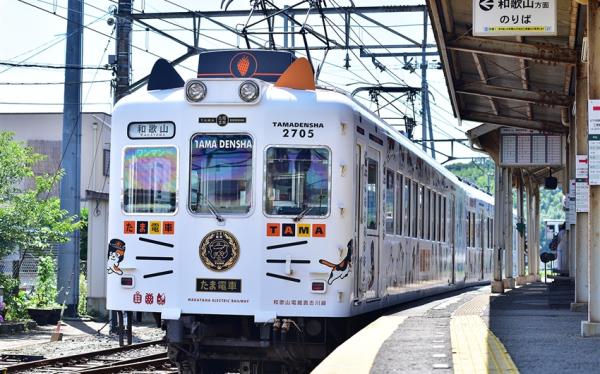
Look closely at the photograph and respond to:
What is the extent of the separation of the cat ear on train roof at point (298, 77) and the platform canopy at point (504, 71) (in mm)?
1961

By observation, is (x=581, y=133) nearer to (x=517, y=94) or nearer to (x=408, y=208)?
(x=408, y=208)

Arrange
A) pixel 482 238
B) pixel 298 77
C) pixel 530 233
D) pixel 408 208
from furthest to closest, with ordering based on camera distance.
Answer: pixel 530 233 → pixel 482 238 → pixel 408 208 → pixel 298 77

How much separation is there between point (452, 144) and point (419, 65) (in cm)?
469

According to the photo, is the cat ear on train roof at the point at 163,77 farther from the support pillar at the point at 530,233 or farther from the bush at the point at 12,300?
the support pillar at the point at 530,233

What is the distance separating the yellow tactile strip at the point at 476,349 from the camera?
7961mm

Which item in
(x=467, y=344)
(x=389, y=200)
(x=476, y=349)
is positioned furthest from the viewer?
(x=389, y=200)

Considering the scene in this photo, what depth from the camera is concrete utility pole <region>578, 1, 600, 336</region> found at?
33.6ft

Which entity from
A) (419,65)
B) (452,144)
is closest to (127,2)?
(419,65)

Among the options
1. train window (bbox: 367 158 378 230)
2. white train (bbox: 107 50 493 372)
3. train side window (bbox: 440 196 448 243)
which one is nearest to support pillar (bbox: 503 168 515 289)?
train side window (bbox: 440 196 448 243)

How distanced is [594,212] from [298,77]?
122 inches

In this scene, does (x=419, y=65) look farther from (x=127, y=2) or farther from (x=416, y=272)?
(x=416, y=272)

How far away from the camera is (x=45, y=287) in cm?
2264

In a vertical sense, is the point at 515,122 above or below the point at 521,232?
above

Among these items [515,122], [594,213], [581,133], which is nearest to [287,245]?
[594,213]
